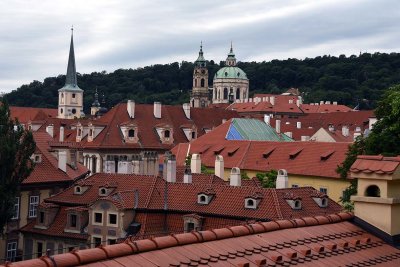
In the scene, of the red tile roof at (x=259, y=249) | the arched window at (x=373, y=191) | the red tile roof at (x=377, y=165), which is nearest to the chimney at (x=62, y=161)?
the red tile roof at (x=259, y=249)

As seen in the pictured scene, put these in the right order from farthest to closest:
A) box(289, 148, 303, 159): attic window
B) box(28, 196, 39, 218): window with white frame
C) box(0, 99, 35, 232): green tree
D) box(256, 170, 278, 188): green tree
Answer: box(289, 148, 303, 159): attic window → box(256, 170, 278, 188): green tree → box(28, 196, 39, 218): window with white frame → box(0, 99, 35, 232): green tree

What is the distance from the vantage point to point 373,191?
14.9 m

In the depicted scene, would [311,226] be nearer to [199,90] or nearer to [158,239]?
[158,239]

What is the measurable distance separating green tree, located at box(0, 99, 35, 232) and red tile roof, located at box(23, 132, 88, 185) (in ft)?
21.2

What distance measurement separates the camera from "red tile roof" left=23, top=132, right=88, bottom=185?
43428 mm

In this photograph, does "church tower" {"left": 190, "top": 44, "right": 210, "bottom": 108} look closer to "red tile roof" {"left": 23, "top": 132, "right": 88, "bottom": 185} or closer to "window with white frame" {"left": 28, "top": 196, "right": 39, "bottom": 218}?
"red tile roof" {"left": 23, "top": 132, "right": 88, "bottom": 185}

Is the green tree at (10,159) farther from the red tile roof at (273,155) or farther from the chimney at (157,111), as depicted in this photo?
the chimney at (157,111)

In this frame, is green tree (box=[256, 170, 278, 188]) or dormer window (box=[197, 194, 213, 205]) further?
green tree (box=[256, 170, 278, 188])

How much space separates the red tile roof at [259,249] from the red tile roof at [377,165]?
1178 mm

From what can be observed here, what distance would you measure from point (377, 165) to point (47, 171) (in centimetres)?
3338

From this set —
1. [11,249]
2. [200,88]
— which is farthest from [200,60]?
[11,249]

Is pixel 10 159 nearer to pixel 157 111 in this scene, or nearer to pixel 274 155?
pixel 274 155

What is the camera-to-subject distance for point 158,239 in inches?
440

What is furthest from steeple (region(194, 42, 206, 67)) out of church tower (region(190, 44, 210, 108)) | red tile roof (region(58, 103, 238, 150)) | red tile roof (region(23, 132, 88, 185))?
red tile roof (region(23, 132, 88, 185))
